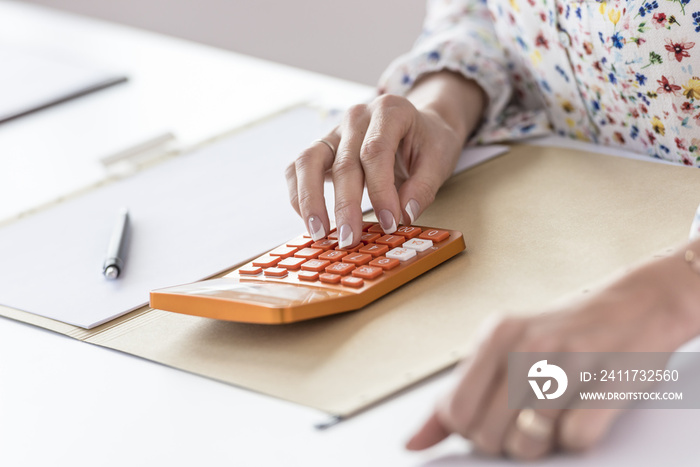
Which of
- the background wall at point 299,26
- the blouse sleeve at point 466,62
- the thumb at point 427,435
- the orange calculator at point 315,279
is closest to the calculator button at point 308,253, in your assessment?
the orange calculator at point 315,279

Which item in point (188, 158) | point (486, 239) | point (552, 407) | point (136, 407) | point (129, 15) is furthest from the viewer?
point (129, 15)

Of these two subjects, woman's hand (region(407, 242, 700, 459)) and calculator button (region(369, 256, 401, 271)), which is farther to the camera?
calculator button (region(369, 256, 401, 271))

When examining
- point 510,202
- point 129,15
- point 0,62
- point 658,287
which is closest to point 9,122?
point 0,62

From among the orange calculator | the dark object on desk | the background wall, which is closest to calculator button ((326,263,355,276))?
the orange calculator

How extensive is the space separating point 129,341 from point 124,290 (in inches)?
3.5

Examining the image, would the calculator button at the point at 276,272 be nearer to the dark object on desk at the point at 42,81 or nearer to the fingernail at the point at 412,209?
the fingernail at the point at 412,209

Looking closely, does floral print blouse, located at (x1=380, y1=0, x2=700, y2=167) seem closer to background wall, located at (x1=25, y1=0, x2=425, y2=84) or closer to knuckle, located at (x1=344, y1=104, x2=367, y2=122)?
knuckle, located at (x1=344, y1=104, x2=367, y2=122)

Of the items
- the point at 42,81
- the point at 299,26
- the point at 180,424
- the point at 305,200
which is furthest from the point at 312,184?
the point at 299,26

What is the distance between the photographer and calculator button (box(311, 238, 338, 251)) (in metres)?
0.61

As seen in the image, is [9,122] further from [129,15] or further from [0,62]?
[129,15]

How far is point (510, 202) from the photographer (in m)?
0.67

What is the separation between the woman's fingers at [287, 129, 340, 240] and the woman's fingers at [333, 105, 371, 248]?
13 mm

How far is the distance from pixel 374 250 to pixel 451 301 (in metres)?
0.08

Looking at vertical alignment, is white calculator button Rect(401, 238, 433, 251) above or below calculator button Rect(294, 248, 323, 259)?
below
